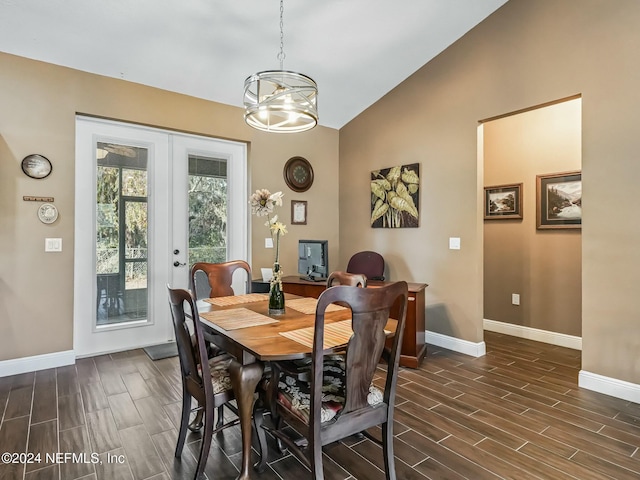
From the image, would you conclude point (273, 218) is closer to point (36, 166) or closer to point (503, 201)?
point (36, 166)

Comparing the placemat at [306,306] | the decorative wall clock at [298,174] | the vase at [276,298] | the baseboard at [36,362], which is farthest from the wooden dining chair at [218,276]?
the decorative wall clock at [298,174]

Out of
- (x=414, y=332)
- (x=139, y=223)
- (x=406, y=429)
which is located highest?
(x=139, y=223)

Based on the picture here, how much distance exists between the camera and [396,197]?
14.5 ft

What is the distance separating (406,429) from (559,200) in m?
3.09

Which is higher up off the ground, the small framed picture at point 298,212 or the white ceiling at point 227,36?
the white ceiling at point 227,36

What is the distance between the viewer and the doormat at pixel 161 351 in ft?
11.8

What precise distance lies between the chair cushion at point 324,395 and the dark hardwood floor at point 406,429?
0.50 meters

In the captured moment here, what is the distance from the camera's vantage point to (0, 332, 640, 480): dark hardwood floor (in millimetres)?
1904

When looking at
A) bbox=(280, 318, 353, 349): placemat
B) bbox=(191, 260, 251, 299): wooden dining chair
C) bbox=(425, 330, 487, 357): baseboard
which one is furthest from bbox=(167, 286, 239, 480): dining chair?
bbox=(425, 330, 487, 357): baseboard

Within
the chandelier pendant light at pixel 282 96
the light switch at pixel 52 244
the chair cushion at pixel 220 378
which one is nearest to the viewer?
the chair cushion at pixel 220 378

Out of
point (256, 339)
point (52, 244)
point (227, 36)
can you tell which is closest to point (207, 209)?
point (52, 244)

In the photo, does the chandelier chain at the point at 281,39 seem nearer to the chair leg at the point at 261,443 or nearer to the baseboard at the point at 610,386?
the chair leg at the point at 261,443

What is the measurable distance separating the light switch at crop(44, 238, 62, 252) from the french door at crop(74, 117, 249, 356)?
21cm

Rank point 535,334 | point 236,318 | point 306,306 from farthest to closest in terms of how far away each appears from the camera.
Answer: point 535,334 < point 306,306 < point 236,318
